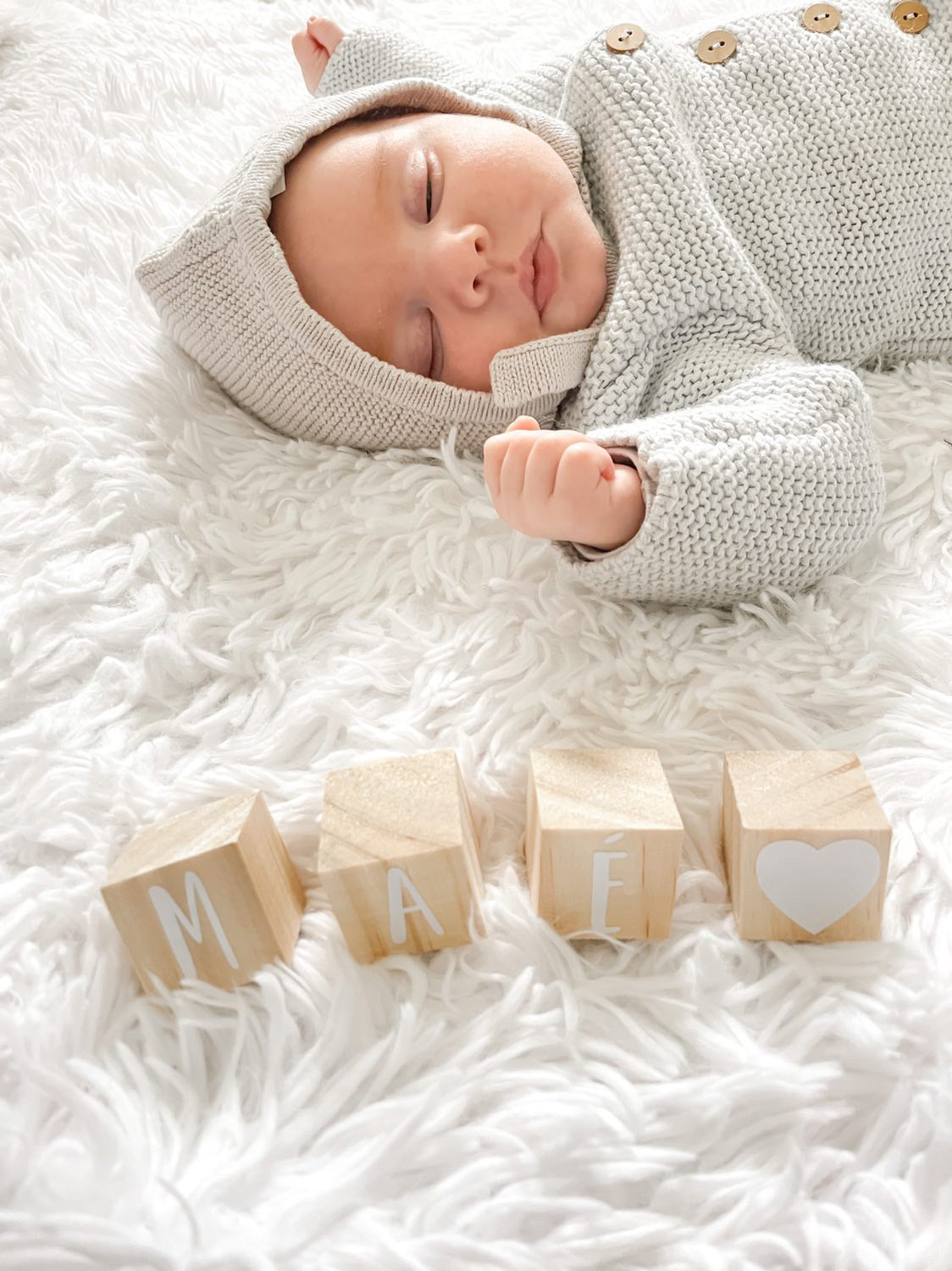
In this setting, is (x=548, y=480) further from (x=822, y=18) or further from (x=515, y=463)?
(x=822, y=18)

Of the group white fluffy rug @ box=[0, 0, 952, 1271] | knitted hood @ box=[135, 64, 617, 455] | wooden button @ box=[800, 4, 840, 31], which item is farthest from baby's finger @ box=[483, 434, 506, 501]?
wooden button @ box=[800, 4, 840, 31]

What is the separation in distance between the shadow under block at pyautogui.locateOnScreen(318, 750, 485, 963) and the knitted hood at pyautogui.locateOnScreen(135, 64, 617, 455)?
1.52 ft

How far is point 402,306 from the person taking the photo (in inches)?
40.5

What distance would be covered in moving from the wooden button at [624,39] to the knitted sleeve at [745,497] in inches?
17.9

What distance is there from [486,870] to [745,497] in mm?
367

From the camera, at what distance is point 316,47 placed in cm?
141

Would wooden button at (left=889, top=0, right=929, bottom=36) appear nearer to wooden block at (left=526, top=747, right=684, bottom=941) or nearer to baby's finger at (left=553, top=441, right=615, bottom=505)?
baby's finger at (left=553, top=441, right=615, bottom=505)

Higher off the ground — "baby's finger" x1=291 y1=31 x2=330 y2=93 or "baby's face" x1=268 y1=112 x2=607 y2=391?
"baby's finger" x1=291 y1=31 x2=330 y2=93

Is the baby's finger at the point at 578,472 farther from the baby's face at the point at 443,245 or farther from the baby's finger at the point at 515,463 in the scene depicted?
the baby's face at the point at 443,245

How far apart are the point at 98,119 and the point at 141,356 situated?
1.95 ft

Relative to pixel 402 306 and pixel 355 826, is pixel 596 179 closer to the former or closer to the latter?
pixel 402 306

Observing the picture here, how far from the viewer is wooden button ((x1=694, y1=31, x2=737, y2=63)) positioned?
1151 mm

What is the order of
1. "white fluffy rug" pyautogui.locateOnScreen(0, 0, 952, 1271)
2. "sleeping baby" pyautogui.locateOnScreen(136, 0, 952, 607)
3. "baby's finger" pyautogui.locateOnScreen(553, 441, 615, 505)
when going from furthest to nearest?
"sleeping baby" pyautogui.locateOnScreen(136, 0, 952, 607), "baby's finger" pyautogui.locateOnScreen(553, 441, 615, 505), "white fluffy rug" pyautogui.locateOnScreen(0, 0, 952, 1271)

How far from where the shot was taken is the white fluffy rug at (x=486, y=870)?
0.53 m
